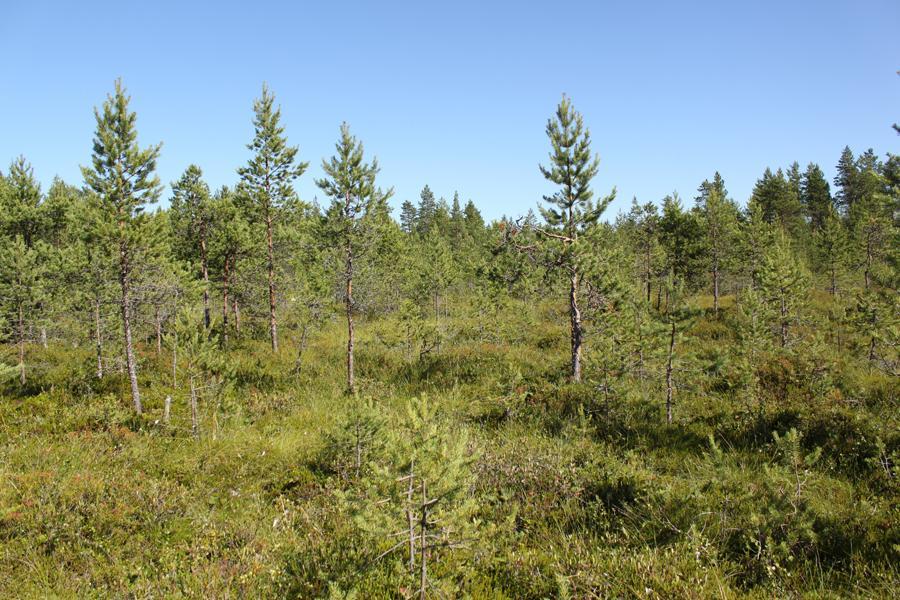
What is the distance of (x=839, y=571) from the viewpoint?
4.95m

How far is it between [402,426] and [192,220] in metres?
26.1

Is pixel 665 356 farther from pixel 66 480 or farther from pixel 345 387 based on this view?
pixel 66 480

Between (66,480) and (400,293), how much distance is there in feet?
120

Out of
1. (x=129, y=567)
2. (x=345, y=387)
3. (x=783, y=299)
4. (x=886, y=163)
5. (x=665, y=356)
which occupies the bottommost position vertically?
(x=129, y=567)

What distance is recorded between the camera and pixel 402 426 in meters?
4.46

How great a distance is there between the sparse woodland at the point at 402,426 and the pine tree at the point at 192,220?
0.52 feet

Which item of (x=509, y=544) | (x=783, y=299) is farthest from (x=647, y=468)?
(x=783, y=299)

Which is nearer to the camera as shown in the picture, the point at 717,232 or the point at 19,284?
the point at 19,284

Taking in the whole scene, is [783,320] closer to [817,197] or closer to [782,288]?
[782,288]

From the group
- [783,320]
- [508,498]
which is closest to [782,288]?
[783,320]

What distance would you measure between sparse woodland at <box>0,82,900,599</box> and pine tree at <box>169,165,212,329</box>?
160 millimetres

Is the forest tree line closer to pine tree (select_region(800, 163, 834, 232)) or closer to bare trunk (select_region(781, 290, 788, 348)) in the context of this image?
bare trunk (select_region(781, 290, 788, 348))

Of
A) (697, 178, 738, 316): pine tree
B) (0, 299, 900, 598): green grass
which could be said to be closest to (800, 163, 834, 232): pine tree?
(697, 178, 738, 316): pine tree

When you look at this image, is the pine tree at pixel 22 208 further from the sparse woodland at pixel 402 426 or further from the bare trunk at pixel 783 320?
the bare trunk at pixel 783 320
